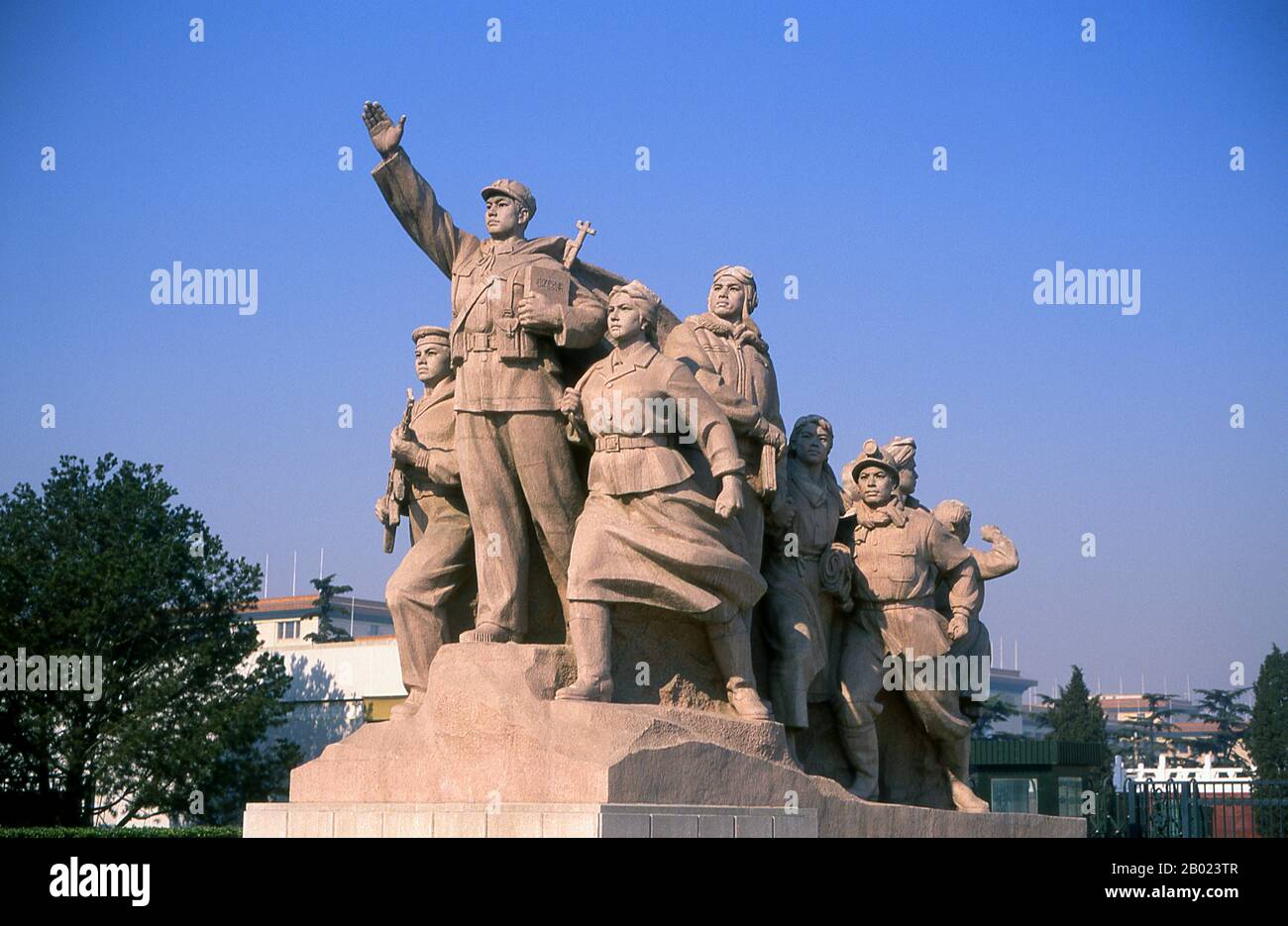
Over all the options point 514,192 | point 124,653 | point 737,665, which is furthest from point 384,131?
point 124,653

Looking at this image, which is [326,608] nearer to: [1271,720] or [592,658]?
[1271,720]

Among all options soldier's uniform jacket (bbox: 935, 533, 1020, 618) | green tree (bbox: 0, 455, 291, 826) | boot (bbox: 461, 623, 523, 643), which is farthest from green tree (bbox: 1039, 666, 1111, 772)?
boot (bbox: 461, 623, 523, 643)

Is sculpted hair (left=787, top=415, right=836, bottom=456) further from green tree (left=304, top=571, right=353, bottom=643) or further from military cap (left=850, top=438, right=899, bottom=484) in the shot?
green tree (left=304, top=571, right=353, bottom=643)

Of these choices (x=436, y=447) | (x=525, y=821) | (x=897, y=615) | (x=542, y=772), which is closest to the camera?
(x=525, y=821)

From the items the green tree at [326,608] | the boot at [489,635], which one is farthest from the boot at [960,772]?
the green tree at [326,608]

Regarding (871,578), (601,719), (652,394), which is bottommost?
(601,719)

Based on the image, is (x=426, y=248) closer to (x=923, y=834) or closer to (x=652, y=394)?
(x=652, y=394)

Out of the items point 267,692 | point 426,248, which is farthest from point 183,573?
point 426,248

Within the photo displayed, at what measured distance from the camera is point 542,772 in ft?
28.4

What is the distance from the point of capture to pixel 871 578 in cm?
1130

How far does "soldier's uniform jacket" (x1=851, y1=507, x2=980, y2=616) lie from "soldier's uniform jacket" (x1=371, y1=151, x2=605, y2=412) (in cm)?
269

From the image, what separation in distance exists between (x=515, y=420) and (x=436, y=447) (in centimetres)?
88

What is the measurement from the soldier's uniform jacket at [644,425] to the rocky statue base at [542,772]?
111 cm
